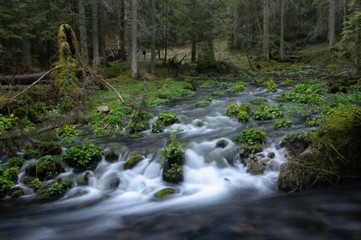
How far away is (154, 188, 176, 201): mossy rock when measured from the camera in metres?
6.15

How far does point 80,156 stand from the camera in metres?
7.40

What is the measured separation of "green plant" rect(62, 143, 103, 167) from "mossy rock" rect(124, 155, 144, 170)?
85 cm

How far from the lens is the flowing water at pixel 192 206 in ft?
15.3

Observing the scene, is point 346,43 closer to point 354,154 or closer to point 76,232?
point 354,154

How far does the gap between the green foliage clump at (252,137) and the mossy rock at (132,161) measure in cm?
288

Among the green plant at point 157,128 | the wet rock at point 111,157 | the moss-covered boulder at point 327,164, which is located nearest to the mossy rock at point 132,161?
the wet rock at point 111,157

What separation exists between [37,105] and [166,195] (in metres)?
8.21

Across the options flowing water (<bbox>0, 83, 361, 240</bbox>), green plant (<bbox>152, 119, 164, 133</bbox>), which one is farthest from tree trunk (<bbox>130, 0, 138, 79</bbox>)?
flowing water (<bbox>0, 83, 361, 240</bbox>)

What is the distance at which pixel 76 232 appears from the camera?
16.4 feet

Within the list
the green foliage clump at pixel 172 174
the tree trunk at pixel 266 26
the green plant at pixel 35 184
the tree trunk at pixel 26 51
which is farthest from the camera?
the tree trunk at pixel 266 26

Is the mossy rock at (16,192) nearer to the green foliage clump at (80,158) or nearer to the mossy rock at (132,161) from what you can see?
the green foliage clump at (80,158)

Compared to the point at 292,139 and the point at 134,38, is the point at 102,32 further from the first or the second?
the point at 292,139

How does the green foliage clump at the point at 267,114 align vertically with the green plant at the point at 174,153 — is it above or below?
above

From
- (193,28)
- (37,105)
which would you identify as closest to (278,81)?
(193,28)
